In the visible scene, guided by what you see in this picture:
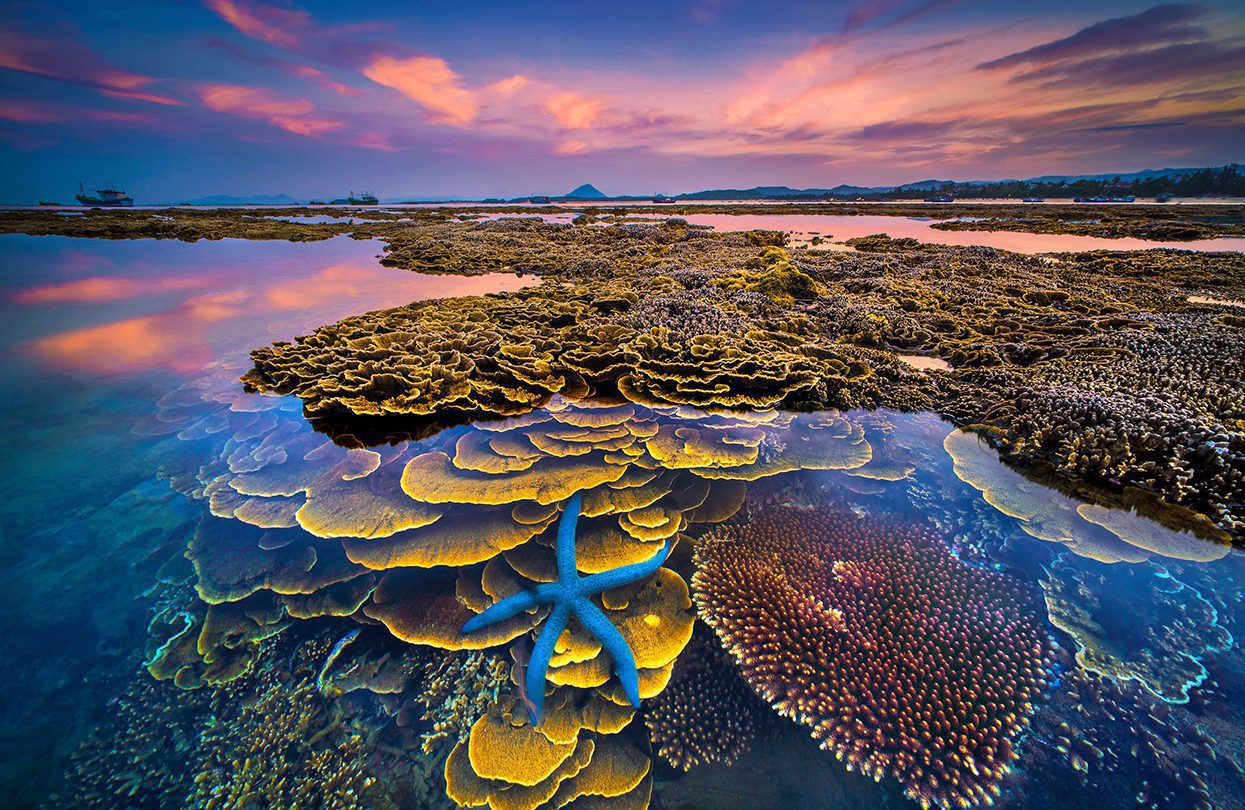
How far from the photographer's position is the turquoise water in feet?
7.79

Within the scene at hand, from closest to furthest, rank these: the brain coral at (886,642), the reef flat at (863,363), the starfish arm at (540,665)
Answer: the brain coral at (886,642) < the starfish arm at (540,665) < the reef flat at (863,363)

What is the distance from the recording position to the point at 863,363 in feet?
20.4

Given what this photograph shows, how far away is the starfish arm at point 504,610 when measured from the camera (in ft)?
9.45

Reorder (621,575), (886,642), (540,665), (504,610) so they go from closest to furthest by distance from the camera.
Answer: (540,665)
(886,642)
(504,610)
(621,575)

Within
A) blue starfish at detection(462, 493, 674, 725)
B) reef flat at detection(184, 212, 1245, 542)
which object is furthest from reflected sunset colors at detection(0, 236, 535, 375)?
blue starfish at detection(462, 493, 674, 725)

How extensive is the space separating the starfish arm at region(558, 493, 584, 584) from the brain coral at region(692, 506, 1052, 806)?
1050 mm

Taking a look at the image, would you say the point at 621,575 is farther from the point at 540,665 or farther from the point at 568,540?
the point at 540,665

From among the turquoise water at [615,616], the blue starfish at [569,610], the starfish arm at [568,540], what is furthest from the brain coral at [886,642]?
the starfish arm at [568,540]

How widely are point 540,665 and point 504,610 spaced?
482mm

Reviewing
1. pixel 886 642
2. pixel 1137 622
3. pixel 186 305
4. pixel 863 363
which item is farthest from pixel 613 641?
pixel 186 305

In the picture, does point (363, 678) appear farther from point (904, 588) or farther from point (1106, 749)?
point (1106, 749)

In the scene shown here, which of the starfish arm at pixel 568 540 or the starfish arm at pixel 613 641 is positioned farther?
the starfish arm at pixel 568 540

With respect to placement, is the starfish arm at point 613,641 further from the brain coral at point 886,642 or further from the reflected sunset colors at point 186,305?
the reflected sunset colors at point 186,305

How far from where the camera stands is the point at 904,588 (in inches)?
124
